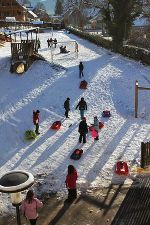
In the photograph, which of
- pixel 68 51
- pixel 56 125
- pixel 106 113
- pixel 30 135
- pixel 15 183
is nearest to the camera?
pixel 15 183

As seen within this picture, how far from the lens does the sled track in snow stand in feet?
40.2

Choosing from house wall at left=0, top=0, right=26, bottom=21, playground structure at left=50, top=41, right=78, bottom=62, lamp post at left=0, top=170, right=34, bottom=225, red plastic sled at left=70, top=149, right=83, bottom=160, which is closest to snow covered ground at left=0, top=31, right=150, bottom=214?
red plastic sled at left=70, top=149, right=83, bottom=160

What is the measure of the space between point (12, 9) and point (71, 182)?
2747 inches

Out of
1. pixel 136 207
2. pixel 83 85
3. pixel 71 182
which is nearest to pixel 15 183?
pixel 71 182

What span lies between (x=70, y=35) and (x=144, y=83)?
27.4 meters

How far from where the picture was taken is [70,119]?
21531 mm

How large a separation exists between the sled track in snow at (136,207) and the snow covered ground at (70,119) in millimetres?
1056

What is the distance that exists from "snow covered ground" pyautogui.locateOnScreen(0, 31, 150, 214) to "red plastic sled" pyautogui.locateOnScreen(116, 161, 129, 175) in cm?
23

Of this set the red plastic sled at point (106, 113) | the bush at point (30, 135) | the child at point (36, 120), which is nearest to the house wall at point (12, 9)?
the red plastic sled at point (106, 113)

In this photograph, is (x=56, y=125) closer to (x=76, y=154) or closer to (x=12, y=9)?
(x=76, y=154)

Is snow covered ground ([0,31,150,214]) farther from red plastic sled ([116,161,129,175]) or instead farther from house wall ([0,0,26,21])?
house wall ([0,0,26,21])

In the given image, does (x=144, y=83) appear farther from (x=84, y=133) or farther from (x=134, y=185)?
→ (x=134, y=185)

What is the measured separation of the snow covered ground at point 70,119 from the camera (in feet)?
54.4

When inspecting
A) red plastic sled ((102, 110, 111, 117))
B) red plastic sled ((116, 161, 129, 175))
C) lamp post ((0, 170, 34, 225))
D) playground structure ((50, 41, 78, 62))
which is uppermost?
playground structure ((50, 41, 78, 62))
